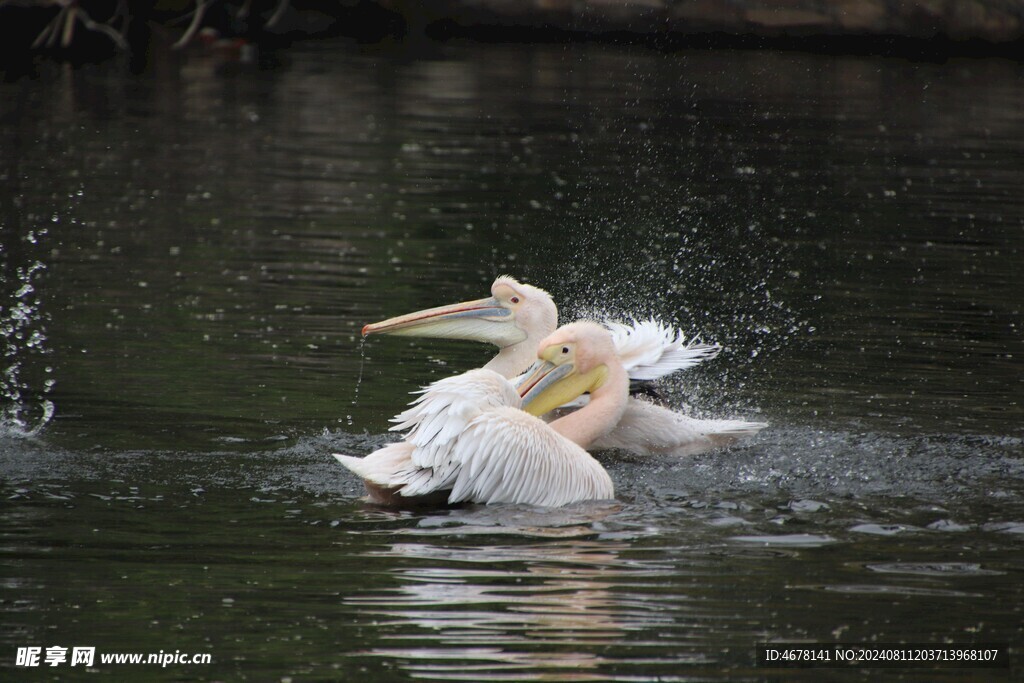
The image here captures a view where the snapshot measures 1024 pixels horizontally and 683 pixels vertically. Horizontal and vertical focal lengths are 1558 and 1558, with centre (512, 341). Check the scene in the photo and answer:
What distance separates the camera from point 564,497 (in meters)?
5.29

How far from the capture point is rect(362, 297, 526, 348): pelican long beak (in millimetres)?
6395

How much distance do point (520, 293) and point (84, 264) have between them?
3.94 m

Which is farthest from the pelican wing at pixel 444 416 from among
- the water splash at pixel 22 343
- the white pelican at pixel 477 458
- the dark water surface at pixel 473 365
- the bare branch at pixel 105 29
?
the bare branch at pixel 105 29

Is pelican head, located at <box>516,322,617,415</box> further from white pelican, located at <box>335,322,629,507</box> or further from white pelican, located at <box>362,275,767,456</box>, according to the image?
white pelican, located at <box>335,322,629,507</box>

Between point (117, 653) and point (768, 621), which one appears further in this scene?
point (768, 621)

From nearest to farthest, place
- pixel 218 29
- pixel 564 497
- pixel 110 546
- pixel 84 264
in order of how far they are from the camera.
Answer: pixel 110 546, pixel 564 497, pixel 84 264, pixel 218 29

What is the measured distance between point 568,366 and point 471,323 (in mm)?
555

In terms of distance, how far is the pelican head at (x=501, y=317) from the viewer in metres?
6.45

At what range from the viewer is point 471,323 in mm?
6457

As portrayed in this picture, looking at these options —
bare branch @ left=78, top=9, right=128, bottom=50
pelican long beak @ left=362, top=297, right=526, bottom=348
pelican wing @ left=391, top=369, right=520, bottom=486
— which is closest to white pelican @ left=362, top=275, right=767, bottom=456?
pelican long beak @ left=362, top=297, right=526, bottom=348

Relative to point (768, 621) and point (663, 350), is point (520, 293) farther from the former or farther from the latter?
point (768, 621)

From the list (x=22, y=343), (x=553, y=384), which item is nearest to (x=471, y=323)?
(x=553, y=384)

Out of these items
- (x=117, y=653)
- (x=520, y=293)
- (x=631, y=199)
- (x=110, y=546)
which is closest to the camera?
(x=117, y=653)

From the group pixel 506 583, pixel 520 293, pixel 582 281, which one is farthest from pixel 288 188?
pixel 506 583
